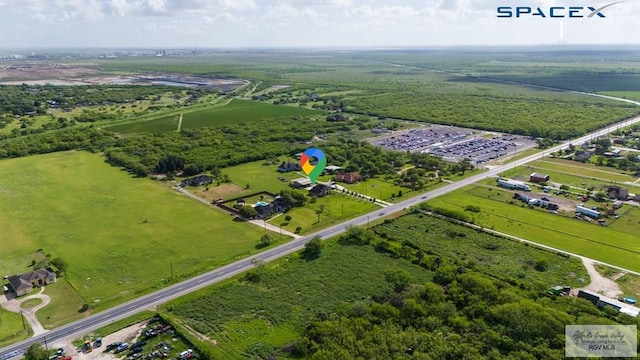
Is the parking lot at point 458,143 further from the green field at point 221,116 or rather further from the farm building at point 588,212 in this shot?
the green field at point 221,116

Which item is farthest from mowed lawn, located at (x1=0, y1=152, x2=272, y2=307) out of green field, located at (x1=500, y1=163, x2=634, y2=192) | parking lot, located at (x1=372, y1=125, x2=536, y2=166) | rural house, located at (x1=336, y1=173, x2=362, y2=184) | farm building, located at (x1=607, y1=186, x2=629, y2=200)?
farm building, located at (x1=607, y1=186, x2=629, y2=200)

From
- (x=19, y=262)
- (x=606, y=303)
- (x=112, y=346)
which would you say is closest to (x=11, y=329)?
(x=112, y=346)

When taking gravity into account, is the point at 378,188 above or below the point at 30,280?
above

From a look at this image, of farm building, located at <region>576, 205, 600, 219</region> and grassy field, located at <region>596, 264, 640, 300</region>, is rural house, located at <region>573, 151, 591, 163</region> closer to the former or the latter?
farm building, located at <region>576, 205, 600, 219</region>

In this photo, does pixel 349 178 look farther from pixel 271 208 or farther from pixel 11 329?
pixel 11 329

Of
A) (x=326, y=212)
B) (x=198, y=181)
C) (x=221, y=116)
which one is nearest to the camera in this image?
(x=326, y=212)

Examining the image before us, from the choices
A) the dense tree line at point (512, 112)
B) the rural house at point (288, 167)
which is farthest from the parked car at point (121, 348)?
the dense tree line at point (512, 112)

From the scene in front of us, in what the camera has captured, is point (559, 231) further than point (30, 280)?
Yes
